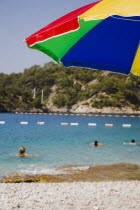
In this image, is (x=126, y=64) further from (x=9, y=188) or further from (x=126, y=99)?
(x=126, y=99)

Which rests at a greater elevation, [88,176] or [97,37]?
[97,37]

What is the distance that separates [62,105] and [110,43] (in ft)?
420

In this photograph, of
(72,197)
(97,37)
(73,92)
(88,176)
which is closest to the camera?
(97,37)

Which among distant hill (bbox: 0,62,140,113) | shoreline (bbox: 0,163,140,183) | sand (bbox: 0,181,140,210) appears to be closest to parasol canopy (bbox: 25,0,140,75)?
sand (bbox: 0,181,140,210)

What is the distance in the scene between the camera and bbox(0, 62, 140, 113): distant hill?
11475 centimetres

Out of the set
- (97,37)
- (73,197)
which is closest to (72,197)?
(73,197)

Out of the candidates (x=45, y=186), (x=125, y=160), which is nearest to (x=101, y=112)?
(x=125, y=160)

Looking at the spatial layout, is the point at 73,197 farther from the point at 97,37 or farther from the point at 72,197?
the point at 97,37

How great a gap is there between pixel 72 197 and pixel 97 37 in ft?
12.0

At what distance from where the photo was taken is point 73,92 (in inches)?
5094

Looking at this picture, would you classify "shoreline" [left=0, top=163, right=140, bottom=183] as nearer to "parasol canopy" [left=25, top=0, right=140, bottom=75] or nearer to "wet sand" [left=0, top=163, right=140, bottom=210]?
"wet sand" [left=0, top=163, right=140, bottom=210]

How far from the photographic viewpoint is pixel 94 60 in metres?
4.36

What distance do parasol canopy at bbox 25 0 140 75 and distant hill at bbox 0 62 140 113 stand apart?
109049 millimetres

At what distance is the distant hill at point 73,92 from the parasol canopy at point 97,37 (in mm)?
109049
